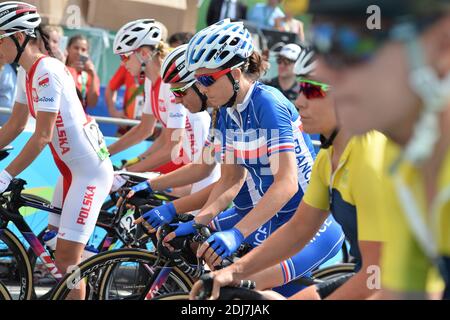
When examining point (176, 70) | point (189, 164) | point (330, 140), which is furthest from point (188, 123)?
point (330, 140)

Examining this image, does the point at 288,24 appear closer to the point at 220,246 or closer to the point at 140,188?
the point at 140,188

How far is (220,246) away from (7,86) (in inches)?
220

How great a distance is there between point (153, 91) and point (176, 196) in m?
1.32

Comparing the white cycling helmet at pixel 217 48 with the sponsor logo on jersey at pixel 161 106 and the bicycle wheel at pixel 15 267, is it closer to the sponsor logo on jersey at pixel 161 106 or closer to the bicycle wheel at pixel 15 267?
the bicycle wheel at pixel 15 267

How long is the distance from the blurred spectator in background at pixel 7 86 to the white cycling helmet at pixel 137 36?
1677 millimetres

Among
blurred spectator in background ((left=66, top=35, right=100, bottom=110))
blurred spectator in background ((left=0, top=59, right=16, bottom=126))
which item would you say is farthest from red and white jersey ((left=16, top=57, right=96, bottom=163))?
blurred spectator in background ((left=66, top=35, right=100, bottom=110))

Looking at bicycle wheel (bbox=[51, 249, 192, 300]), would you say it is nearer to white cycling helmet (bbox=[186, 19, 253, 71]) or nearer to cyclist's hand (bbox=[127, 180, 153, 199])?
cyclist's hand (bbox=[127, 180, 153, 199])

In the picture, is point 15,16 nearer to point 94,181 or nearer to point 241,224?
point 94,181

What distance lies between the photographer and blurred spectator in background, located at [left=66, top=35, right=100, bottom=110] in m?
9.96

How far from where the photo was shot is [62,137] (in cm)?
612

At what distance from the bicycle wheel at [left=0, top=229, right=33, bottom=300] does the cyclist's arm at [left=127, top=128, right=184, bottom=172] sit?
1706 millimetres

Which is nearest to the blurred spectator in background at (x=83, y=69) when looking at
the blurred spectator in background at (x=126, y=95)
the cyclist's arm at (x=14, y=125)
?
the blurred spectator in background at (x=126, y=95)

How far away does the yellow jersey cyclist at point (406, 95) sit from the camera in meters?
1.80

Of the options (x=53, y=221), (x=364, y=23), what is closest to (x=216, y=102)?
(x=53, y=221)
